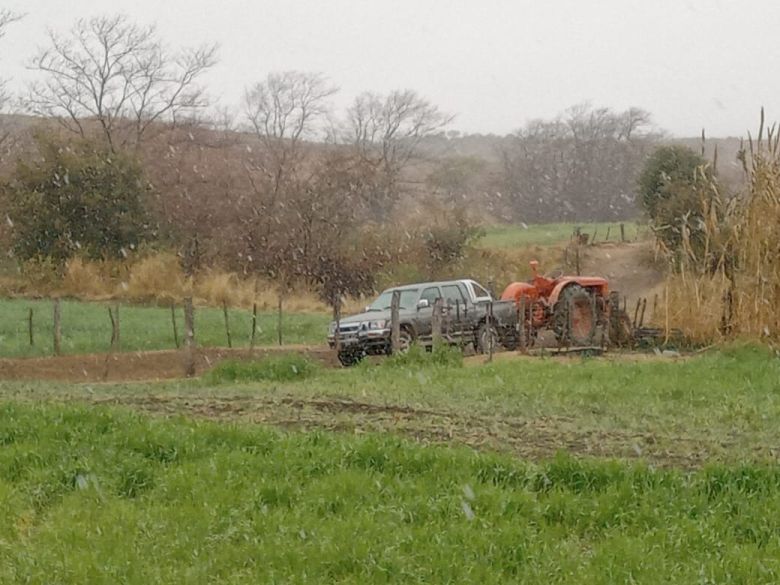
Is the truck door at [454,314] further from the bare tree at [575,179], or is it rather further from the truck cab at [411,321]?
the bare tree at [575,179]

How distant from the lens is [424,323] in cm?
2152

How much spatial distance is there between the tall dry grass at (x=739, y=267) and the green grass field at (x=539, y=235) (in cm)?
2467

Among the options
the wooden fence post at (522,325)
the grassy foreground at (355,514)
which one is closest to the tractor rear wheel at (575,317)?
the wooden fence post at (522,325)

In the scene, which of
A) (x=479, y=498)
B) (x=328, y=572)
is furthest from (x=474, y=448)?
→ (x=328, y=572)

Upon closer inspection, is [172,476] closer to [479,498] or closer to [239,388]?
[479,498]

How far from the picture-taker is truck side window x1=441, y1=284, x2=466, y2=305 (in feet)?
74.1

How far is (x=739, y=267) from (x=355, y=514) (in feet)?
43.5

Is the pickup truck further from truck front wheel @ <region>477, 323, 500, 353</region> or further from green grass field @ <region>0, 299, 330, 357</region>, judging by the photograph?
green grass field @ <region>0, 299, 330, 357</region>

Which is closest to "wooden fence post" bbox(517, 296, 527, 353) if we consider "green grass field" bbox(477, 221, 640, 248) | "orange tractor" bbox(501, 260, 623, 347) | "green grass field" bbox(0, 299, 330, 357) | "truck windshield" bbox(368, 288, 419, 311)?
"orange tractor" bbox(501, 260, 623, 347)

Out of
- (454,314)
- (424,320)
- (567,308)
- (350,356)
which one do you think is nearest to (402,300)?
(424,320)

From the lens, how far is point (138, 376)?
21219 millimetres

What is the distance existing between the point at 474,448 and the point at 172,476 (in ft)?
8.40

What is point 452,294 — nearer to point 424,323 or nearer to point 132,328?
point 424,323

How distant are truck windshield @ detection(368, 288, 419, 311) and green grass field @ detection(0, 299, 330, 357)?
5286 millimetres
